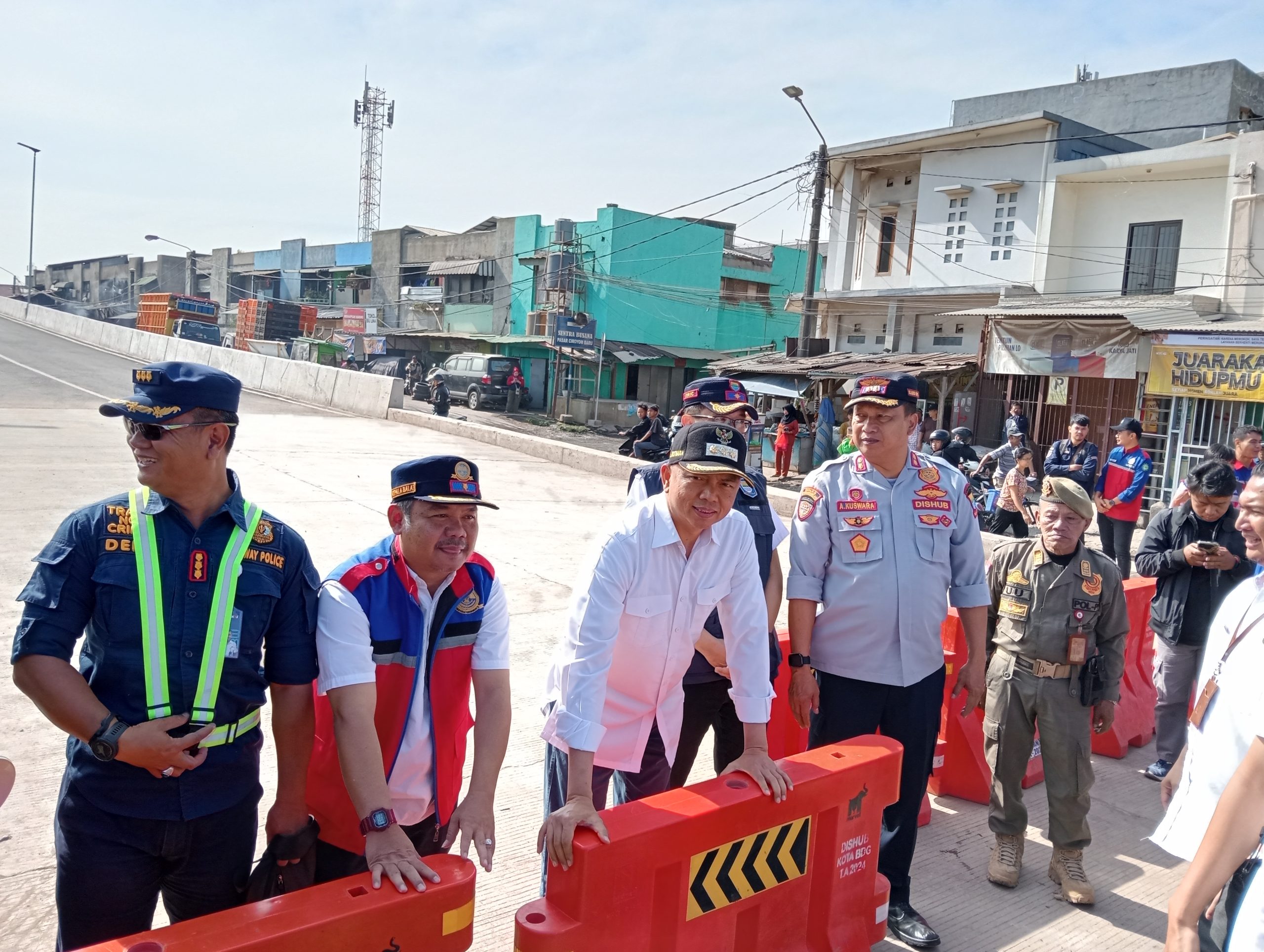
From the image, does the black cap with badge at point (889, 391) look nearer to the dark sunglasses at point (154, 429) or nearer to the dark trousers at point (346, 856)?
the dark trousers at point (346, 856)

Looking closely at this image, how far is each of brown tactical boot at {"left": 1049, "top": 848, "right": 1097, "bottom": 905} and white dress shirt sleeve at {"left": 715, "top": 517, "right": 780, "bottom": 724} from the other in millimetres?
1829

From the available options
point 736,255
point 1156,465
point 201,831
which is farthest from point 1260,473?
point 736,255

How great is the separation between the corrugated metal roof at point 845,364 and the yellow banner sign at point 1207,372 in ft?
15.3

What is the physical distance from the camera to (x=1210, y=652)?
2.50 metres

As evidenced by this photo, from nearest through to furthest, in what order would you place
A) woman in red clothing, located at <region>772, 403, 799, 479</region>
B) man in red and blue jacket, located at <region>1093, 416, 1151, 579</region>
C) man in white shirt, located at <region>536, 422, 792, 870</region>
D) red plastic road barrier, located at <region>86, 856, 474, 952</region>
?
red plastic road barrier, located at <region>86, 856, 474, 952</region> → man in white shirt, located at <region>536, 422, 792, 870</region> → man in red and blue jacket, located at <region>1093, 416, 1151, 579</region> → woman in red clothing, located at <region>772, 403, 799, 479</region>

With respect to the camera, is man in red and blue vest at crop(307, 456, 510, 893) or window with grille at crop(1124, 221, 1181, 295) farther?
window with grille at crop(1124, 221, 1181, 295)

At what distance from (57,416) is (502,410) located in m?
15.9

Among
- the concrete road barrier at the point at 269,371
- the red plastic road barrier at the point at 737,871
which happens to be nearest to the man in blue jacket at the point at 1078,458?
the red plastic road barrier at the point at 737,871

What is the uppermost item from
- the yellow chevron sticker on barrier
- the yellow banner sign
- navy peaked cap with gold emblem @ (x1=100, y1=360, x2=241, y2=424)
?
the yellow banner sign

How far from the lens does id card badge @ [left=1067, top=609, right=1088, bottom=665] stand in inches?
150

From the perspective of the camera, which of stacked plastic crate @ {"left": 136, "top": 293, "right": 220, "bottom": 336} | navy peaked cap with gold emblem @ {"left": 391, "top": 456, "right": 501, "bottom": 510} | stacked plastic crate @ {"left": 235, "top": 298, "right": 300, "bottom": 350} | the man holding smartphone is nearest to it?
navy peaked cap with gold emblem @ {"left": 391, "top": 456, "right": 501, "bottom": 510}

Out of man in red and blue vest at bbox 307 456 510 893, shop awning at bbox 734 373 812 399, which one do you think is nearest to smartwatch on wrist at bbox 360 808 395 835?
man in red and blue vest at bbox 307 456 510 893

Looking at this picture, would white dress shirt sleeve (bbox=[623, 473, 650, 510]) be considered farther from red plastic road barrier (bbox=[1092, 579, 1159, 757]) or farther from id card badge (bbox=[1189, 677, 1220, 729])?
red plastic road barrier (bbox=[1092, 579, 1159, 757])

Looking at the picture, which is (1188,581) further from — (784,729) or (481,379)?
(481,379)
